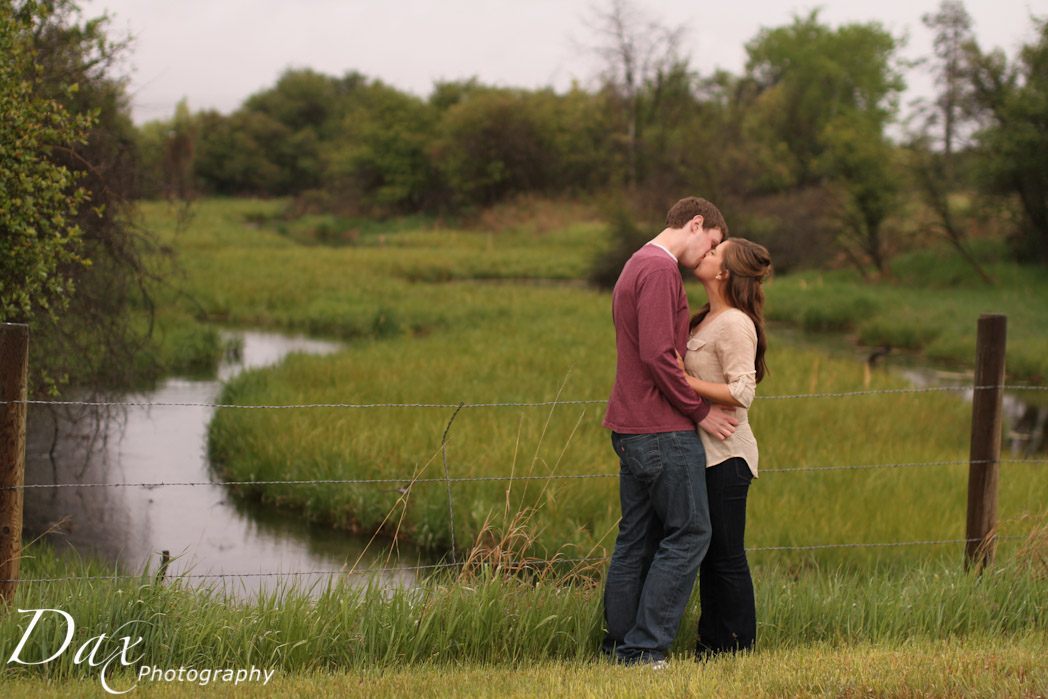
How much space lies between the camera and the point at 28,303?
5.70 meters

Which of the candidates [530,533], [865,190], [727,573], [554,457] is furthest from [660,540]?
[865,190]

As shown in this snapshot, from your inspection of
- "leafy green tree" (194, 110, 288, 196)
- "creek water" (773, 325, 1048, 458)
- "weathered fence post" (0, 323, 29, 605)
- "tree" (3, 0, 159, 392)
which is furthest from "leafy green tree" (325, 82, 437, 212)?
"weathered fence post" (0, 323, 29, 605)

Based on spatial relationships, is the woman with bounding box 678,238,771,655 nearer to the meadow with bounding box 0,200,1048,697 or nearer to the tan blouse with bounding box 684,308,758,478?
the tan blouse with bounding box 684,308,758,478

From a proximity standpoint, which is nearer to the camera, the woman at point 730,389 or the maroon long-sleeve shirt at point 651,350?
the maroon long-sleeve shirt at point 651,350

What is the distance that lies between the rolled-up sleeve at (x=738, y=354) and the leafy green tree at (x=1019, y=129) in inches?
965

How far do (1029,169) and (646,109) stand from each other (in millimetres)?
23781

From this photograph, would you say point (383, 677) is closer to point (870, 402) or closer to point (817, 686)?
point (817, 686)

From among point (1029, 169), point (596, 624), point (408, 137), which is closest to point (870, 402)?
point (596, 624)

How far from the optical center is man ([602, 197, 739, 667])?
146 inches

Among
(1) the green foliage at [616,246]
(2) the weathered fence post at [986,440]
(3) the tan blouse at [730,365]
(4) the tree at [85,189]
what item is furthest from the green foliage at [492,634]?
(1) the green foliage at [616,246]

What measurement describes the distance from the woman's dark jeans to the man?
3.8 inches

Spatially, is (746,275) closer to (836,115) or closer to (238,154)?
(836,115)

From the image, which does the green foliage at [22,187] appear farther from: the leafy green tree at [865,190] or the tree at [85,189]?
the leafy green tree at [865,190]

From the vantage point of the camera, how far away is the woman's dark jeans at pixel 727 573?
Answer: 3.88m
